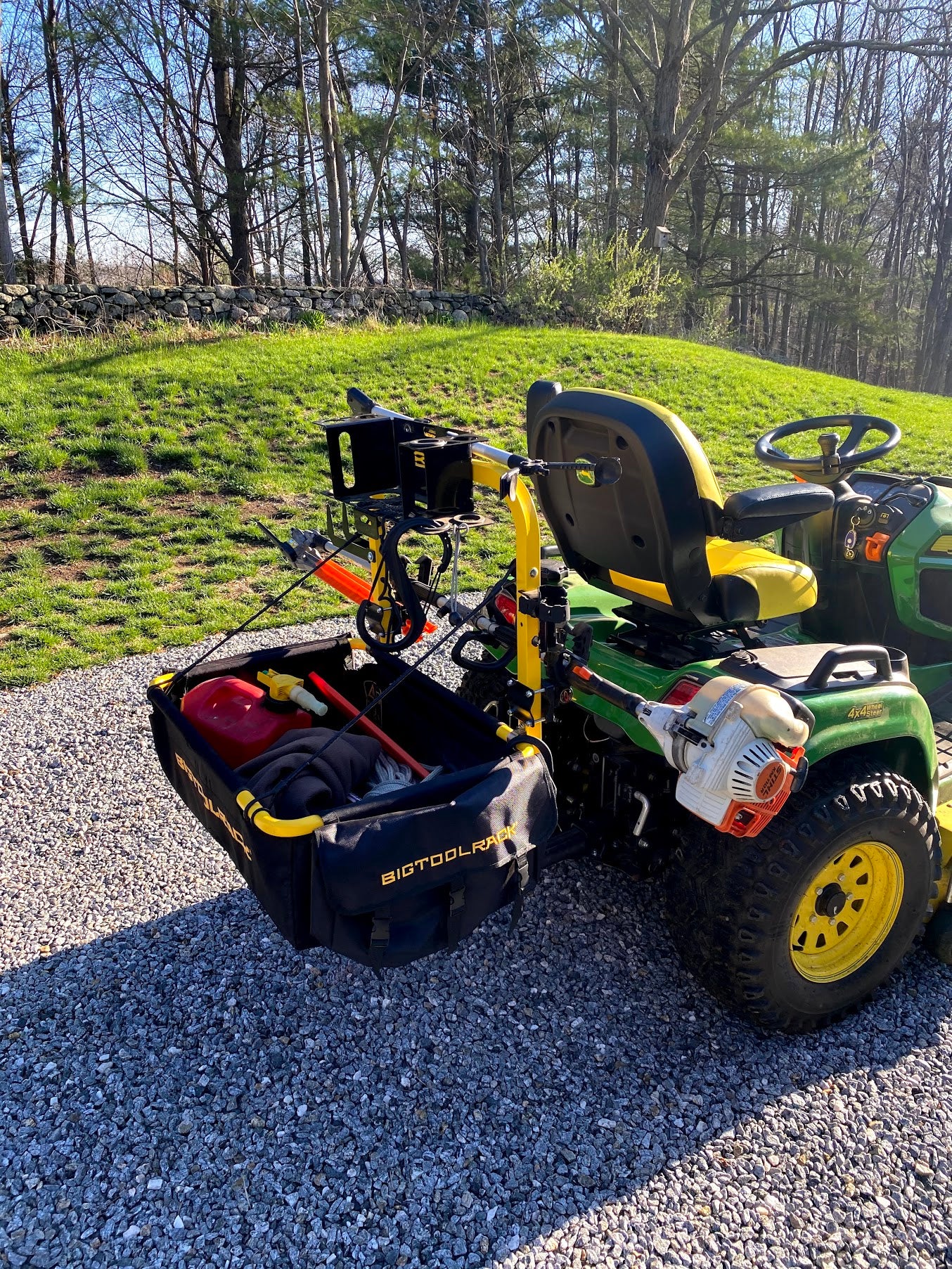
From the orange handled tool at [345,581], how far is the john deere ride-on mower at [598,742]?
13 mm

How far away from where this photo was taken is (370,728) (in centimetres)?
254

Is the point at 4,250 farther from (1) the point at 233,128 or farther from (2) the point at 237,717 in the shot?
(2) the point at 237,717

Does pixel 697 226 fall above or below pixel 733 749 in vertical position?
above

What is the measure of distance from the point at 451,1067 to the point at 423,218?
80.8 ft

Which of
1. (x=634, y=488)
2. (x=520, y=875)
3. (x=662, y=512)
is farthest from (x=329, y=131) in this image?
(x=520, y=875)

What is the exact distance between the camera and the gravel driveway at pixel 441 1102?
5.99 ft

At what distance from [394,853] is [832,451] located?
2.32 metres

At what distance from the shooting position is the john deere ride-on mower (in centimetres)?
188

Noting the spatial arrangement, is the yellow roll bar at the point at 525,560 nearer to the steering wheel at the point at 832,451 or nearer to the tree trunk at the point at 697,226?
the steering wheel at the point at 832,451

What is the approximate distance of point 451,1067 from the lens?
2.24 metres

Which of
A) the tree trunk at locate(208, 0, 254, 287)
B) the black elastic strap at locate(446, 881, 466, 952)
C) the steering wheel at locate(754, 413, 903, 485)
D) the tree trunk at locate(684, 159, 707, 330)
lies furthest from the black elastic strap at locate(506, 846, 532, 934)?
the tree trunk at locate(684, 159, 707, 330)

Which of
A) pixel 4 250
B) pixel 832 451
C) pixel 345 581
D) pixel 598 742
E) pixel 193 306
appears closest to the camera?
pixel 598 742

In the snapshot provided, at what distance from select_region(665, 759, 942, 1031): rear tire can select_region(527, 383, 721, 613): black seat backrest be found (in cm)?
66

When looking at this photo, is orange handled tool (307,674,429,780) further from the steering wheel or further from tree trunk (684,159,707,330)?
tree trunk (684,159,707,330)
